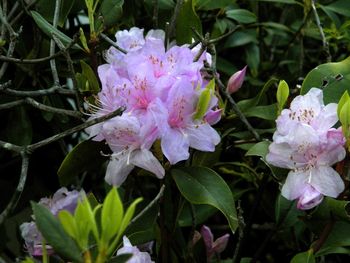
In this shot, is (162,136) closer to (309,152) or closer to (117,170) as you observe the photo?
(117,170)

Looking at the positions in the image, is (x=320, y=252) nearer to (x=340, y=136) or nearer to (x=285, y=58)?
(x=340, y=136)

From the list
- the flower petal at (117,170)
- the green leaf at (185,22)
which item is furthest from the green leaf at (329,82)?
the flower petal at (117,170)

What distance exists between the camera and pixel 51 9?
130cm

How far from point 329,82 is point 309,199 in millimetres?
257

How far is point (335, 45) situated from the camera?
160cm

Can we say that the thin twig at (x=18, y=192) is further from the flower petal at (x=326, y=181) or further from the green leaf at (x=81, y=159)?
the flower petal at (x=326, y=181)

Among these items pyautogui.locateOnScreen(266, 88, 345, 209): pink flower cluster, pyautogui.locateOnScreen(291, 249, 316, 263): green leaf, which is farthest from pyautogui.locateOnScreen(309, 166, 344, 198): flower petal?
pyautogui.locateOnScreen(291, 249, 316, 263): green leaf

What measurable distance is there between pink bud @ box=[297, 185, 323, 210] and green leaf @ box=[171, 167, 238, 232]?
0.10 metres

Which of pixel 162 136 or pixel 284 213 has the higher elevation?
pixel 162 136

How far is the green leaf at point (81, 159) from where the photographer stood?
3.57 feet

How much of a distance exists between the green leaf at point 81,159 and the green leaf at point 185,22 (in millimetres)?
248

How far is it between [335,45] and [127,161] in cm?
78

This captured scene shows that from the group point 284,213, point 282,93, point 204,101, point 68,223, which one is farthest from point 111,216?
point 284,213

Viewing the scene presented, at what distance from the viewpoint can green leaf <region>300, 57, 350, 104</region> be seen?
115 cm
